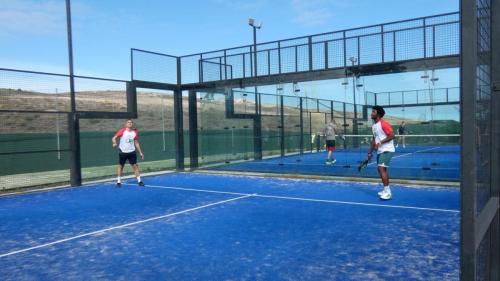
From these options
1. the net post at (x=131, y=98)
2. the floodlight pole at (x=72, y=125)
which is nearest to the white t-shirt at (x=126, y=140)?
the floodlight pole at (x=72, y=125)

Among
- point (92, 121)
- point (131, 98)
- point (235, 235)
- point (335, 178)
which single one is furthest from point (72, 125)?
point (92, 121)

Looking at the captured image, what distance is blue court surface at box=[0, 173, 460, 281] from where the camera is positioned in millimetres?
4605

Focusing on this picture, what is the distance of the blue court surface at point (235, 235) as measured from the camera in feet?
15.1

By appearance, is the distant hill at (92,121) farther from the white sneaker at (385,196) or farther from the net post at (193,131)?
the white sneaker at (385,196)

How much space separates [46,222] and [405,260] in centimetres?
609

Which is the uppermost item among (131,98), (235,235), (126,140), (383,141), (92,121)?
(131,98)

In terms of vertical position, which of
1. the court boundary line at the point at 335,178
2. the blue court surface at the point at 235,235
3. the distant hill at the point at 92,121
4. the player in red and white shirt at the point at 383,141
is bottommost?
the blue court surface at the point at 235,235

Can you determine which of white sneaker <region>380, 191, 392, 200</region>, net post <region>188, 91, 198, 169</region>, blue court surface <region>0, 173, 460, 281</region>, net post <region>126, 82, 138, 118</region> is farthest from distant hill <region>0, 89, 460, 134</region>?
white sneaker <region>380, 191, 392, 200</region>

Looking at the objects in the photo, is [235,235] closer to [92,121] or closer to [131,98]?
[131,98]

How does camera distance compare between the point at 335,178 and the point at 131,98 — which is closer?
the point at 335,178

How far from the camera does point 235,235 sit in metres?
6.08

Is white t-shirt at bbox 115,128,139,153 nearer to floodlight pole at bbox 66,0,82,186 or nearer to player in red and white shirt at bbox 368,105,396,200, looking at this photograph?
floodlight pole at bbox 66,0,82,186

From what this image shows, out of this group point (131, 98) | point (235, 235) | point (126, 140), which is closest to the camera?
point (235, 235)

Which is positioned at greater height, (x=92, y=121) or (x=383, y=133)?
(x=92, y=121)
